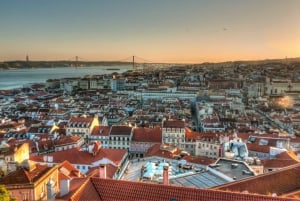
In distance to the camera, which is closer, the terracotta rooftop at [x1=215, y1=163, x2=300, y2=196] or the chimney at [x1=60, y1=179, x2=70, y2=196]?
the chimney at [x1=60, y1=179, x2=70, y2=196]

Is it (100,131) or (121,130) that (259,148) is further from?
(100,131)

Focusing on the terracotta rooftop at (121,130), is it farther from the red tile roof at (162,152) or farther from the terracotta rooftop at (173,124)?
the red tile roof at (162,152)

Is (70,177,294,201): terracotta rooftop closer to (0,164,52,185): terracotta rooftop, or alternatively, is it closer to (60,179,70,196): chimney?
(60,179,70,196): chimney

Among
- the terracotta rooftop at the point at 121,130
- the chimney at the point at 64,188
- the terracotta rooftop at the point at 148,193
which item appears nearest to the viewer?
the terracotta rooftop at the point at 148,193

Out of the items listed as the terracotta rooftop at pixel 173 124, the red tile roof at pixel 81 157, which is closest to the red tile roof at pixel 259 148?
the terracotta rooftop at pixel 173 124

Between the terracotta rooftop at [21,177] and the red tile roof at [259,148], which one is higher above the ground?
the terracotta rooftop at [21,177]

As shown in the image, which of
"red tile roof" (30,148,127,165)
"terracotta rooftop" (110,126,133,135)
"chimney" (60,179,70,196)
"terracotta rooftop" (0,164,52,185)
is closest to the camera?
"chimney" (60,179,70,196)

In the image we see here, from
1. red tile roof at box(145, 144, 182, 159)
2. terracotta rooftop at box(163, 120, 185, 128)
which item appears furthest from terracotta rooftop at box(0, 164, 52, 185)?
terracotta rooftop at box(163, 120, 185, 128)
